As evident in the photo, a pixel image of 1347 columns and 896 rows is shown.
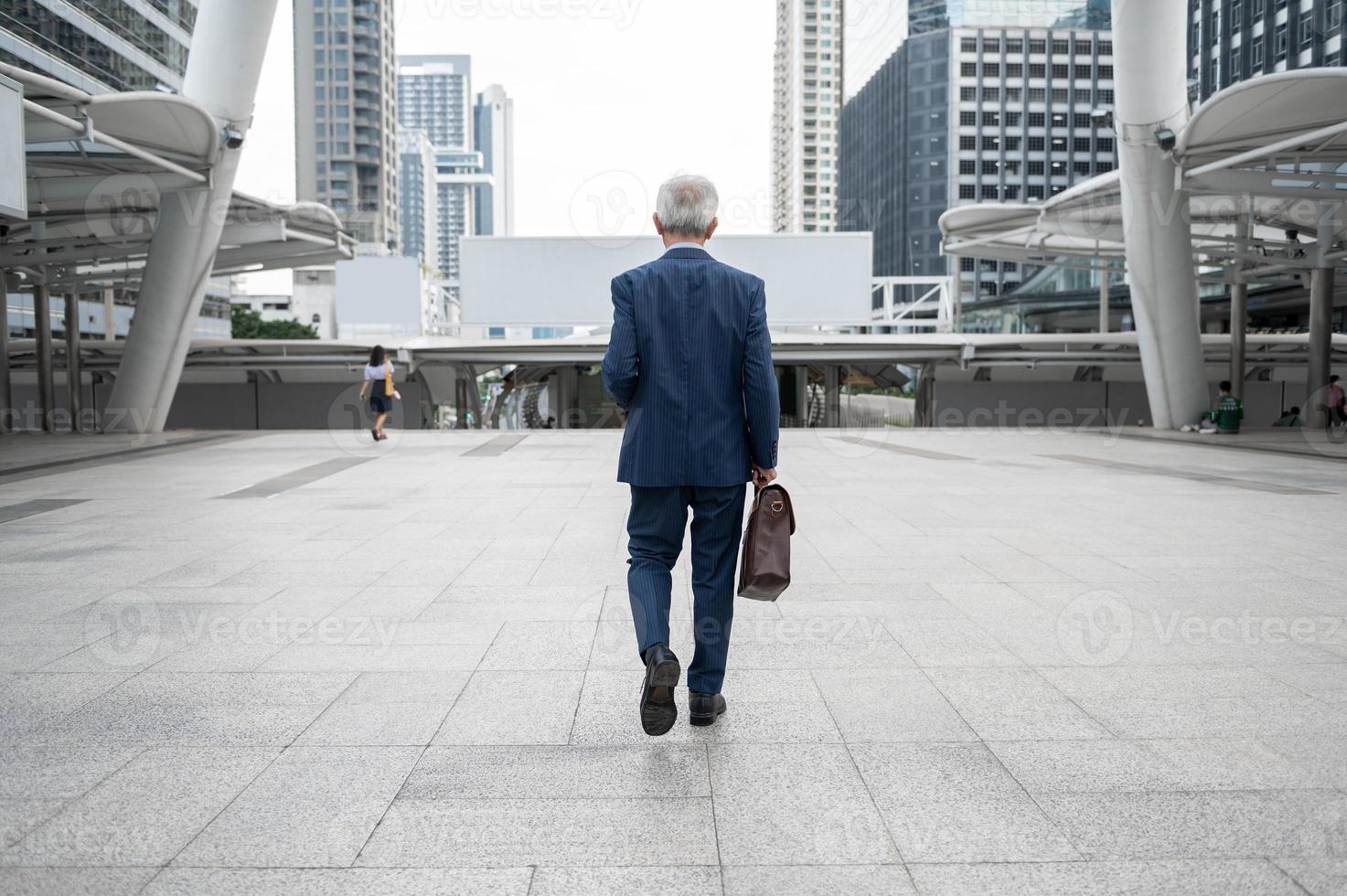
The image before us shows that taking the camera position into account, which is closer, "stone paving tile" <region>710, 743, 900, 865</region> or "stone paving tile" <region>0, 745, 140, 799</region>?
"stone paving tile" <region>710, 743, 900, 865</region>

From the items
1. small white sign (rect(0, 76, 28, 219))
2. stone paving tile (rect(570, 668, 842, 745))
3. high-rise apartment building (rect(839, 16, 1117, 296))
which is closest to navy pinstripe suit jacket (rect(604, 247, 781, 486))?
stone paving tile (rect(570, 668, 842, 745))

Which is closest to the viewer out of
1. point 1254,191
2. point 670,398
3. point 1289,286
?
point 670,398

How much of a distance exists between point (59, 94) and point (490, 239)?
24.9 m

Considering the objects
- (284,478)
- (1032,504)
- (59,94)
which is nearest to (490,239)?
(59,94)

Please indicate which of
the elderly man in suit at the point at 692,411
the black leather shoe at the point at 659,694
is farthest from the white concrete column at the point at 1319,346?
the black leather shoe at the point at 659,694

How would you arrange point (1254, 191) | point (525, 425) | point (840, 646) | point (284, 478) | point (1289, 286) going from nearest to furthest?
point (840, 646) < point (284, 478) < point (1254, 191) < point (1289, 286) < point (525, 425)

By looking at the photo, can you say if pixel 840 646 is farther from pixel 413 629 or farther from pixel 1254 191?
pixel 1254 191

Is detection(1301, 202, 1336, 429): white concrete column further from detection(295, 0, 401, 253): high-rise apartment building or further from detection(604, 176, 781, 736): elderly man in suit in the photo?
detection(295, 0, 401, 253): high-rise apartment building

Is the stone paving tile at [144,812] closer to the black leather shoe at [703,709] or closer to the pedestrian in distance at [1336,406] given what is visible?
the black leather shoe at [703,709]

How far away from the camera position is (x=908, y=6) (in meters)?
115

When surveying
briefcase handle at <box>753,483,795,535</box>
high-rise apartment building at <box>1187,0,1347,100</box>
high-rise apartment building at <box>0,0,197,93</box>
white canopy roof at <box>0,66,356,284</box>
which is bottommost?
briefcase handle at <box>753,483,795,535</box>

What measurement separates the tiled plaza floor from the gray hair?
1.84 m

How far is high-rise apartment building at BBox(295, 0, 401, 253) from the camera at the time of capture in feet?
431

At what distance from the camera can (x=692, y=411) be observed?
12.5ft
